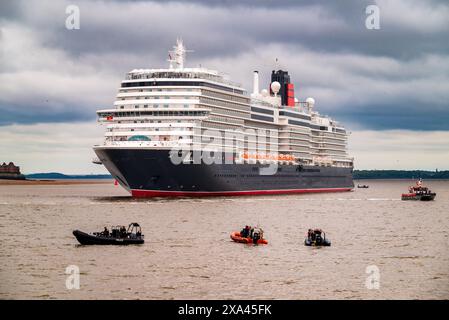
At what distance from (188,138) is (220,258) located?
49.1m

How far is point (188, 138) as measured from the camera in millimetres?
97750

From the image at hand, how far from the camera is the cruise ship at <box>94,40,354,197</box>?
310 ft

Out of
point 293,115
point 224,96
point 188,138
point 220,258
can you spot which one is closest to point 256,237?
point 220,258

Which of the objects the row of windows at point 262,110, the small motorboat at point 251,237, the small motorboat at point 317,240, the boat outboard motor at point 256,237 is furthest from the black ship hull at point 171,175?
the small motorboat at point 317,240

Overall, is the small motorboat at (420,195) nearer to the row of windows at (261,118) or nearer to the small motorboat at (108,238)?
the row of windows at (261,118)

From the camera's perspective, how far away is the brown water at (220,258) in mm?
39344

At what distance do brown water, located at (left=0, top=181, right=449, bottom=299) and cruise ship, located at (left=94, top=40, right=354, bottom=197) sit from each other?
11.1 metres

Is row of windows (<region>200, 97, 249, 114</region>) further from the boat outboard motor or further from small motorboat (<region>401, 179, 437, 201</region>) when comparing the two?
the boat outboard motor

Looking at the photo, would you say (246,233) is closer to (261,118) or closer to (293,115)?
(261,118)

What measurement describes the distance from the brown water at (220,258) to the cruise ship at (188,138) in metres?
11.1

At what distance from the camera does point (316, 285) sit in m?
41.0
